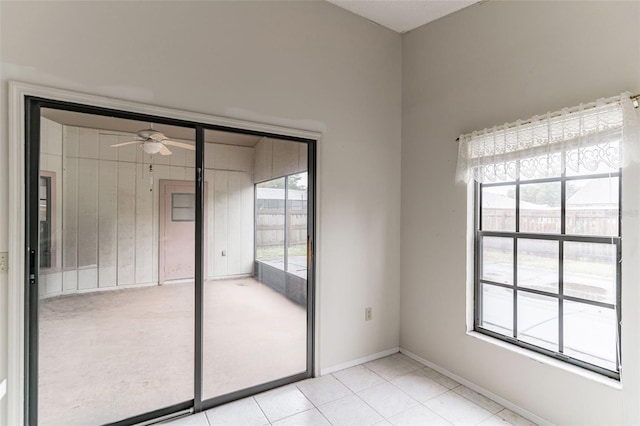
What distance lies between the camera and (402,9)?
9.07ft

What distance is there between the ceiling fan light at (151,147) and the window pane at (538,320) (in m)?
2.83

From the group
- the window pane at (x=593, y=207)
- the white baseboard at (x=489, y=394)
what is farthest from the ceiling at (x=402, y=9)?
the white baseboard at (x=489, y=394)

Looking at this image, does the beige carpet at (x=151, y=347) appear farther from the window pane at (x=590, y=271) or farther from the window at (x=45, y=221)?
the window pane at (x=590, y=271)

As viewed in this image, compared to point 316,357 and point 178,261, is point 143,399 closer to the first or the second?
point 178,261

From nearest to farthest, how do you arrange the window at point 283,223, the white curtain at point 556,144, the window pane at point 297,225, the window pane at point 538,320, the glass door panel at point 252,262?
the white curtain at point 556,144 < the window pane at point 538,320 < the glass door panel at point 252,262 < the window at point 283,223 < the window pane at point 297,225

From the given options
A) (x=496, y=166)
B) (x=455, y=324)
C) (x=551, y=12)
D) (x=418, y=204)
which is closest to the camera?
(x=551, y=12)

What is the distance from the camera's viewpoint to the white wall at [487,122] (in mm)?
1845

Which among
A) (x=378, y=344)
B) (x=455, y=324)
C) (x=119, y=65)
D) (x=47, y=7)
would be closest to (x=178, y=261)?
(x=119, y=65)

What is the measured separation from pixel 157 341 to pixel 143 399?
1.25ft

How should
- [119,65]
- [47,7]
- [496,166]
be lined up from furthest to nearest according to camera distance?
[496,166], [119,65], [47,7]

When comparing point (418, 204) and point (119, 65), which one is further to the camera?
point (418, 204)

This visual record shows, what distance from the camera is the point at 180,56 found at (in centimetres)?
213

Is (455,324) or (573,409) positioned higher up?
(455,324)

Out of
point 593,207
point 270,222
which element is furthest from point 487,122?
point 270,222
